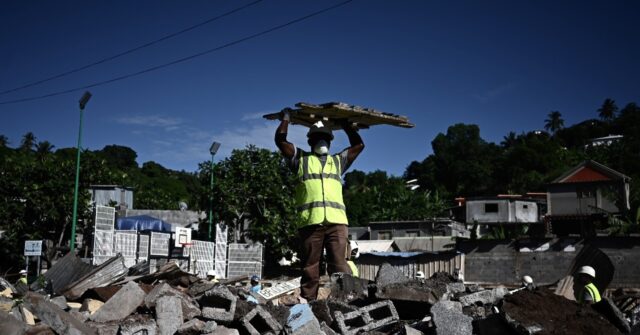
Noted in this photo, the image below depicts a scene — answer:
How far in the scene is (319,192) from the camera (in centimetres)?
726

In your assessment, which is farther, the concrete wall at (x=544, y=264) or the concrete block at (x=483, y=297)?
the concrete wall at (x=544, y=264)

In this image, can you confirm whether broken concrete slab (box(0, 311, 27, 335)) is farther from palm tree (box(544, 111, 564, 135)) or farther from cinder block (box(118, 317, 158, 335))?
palm tree (box(544, 111, 564, 135))

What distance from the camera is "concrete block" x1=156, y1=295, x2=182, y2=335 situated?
5.78 metres

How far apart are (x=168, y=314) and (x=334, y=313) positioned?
155cm

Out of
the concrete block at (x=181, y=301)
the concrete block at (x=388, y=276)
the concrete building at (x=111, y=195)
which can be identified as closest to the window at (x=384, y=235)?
the concrete building at (x=111, y=195)

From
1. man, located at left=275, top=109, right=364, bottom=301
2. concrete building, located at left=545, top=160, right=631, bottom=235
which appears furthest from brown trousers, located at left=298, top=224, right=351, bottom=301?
concrete building, located at left=545, top=160, right=631, bottom=235

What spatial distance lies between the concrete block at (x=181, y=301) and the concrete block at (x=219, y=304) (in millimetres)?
107

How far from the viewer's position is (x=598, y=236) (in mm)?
25797

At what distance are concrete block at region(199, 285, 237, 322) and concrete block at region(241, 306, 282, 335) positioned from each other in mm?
196

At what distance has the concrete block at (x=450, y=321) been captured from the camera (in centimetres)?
529

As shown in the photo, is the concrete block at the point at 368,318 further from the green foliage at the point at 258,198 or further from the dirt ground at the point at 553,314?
the green foliage at the point at 258,198

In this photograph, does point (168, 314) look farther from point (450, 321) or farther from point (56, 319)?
point (450, 321)

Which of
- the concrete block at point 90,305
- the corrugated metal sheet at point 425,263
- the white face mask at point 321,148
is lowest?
the corrugated metal sheet at point 425,263

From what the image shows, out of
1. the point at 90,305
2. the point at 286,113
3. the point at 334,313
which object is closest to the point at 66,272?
the point at 90,305
